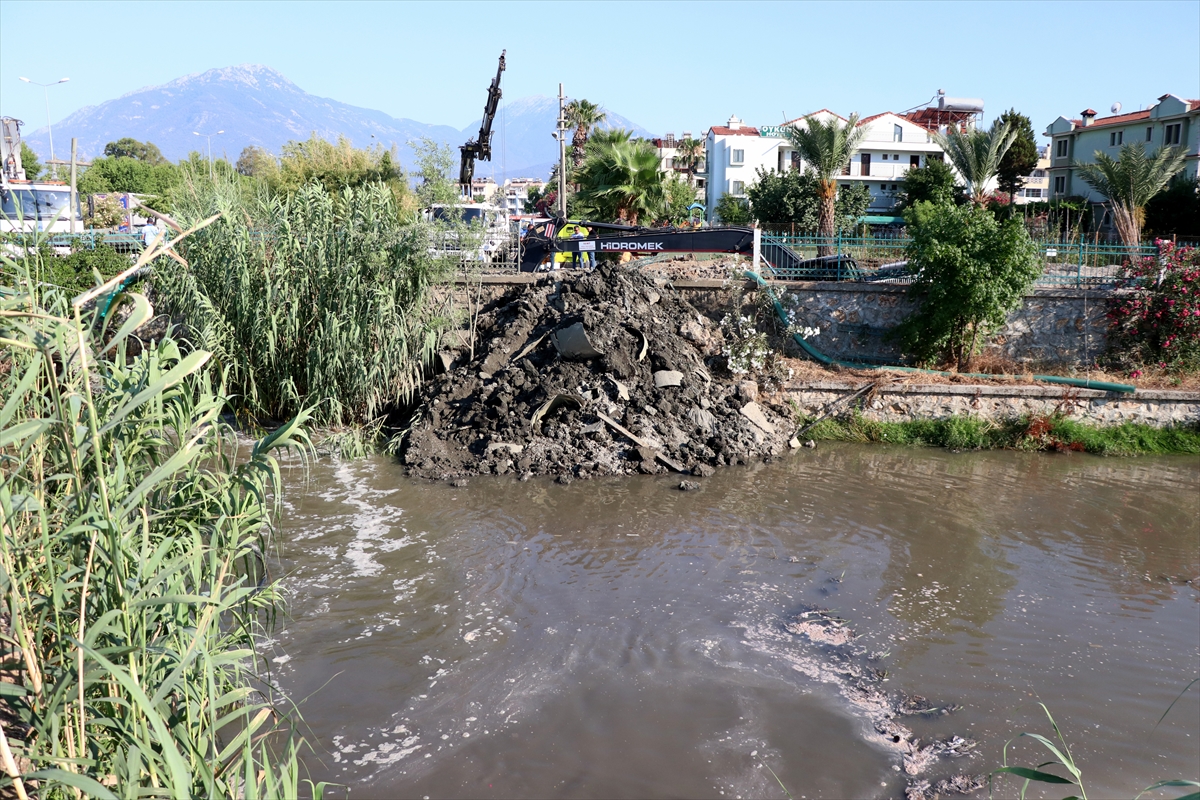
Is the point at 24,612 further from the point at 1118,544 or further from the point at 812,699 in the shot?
the point at 1118,544

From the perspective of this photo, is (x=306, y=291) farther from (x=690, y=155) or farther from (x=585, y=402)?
(x=690, y=155)

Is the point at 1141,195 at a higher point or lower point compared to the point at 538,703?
higher

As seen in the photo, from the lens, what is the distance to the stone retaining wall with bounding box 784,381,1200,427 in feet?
45.7

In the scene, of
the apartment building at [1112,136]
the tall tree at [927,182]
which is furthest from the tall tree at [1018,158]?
the tall tree at [927,182]

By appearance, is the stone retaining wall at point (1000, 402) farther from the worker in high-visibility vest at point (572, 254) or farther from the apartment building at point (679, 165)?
the apartment building at point (679, 165)

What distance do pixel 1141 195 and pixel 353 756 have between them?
29189 mm

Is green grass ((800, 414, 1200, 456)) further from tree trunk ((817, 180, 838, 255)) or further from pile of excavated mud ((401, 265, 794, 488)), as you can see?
tree trunk ((817, 180, 838, 255))

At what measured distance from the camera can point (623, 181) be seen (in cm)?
2250

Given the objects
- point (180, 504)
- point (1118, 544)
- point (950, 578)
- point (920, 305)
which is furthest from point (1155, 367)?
point (180, 504)

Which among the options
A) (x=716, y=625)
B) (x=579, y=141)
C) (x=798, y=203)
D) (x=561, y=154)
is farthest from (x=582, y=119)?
(x=716, y=625)

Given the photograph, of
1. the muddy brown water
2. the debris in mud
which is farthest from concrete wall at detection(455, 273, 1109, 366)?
the debris in mud

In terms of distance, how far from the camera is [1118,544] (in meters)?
9.98

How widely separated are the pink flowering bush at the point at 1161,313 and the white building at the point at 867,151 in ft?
98.6

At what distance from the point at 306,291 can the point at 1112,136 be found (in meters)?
39.1
